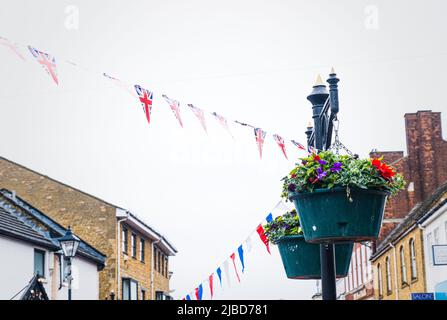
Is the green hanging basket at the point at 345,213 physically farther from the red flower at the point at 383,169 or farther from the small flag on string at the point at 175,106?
the small flag on string at the point at 175,106

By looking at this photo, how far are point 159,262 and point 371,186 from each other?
3417 cm

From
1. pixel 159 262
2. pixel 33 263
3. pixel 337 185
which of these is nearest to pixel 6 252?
pixel 33 263

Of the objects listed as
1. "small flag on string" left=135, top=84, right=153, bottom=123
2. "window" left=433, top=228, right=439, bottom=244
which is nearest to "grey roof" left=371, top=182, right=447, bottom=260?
"window" left=433, top=228, right=439, bottom=244

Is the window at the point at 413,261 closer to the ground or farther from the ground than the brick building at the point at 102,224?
closer to the ground

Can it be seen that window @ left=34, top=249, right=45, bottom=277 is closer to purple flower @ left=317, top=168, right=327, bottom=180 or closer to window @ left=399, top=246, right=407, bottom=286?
window @ left=399, top=246, right=407, bottom=286

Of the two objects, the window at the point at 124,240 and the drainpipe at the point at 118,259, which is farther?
the window at the point at 124,240

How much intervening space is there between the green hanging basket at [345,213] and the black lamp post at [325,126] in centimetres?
21

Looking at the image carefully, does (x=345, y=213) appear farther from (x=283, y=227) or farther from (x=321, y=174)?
(x=283, y=227)

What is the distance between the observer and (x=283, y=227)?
4953 mm

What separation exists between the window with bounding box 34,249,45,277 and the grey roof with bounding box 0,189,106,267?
29 cm

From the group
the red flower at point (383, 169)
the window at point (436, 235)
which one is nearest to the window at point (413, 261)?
the window at point (436, 235)

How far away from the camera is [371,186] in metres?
3.79

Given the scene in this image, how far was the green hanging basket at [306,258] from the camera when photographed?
4.82 metres
